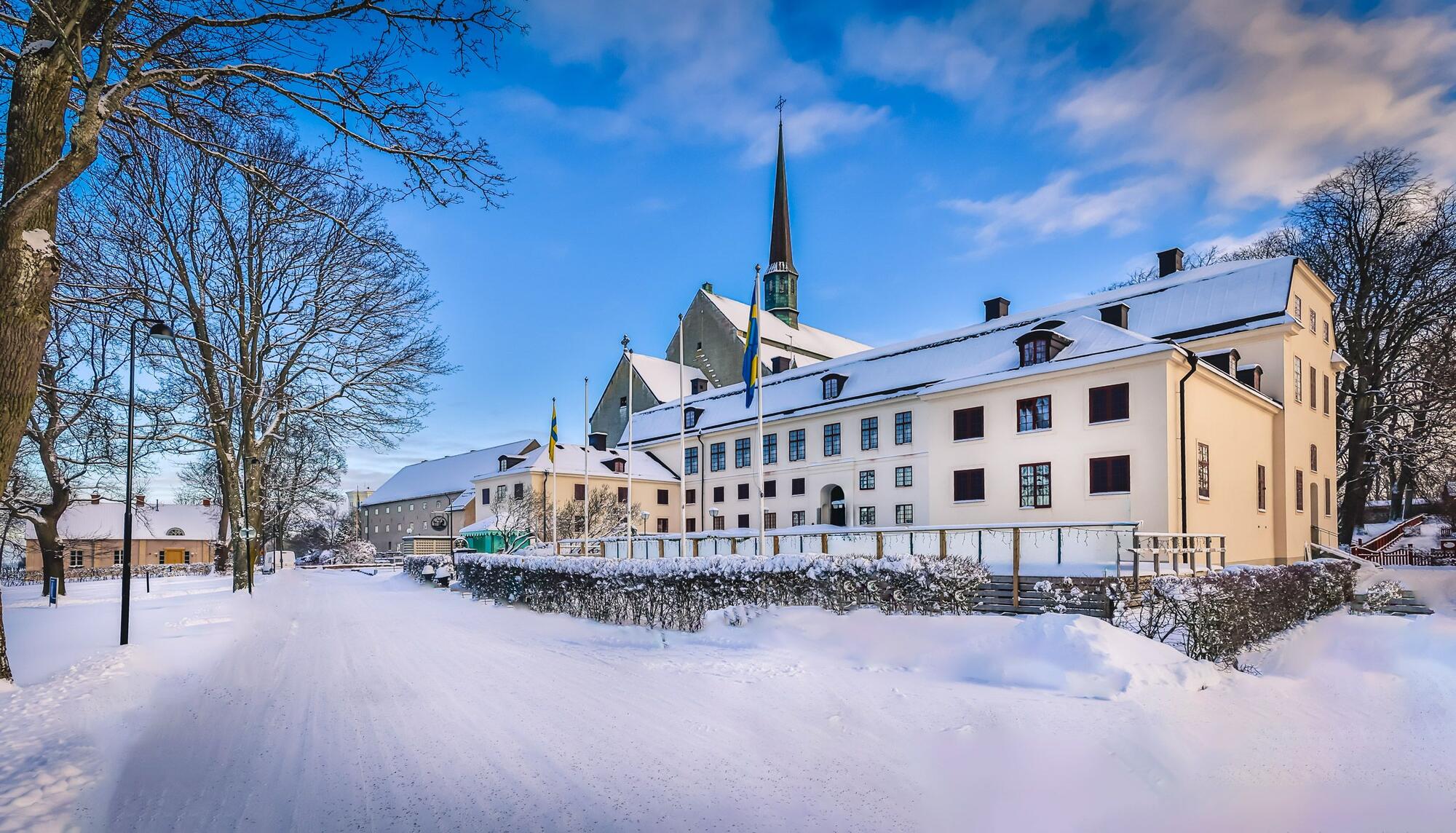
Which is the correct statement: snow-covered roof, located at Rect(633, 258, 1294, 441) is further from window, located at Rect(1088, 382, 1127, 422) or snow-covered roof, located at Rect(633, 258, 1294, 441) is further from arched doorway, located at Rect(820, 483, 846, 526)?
arched doorway, located at Rect(820, 483, 846, 526)

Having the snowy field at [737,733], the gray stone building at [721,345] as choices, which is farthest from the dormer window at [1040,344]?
the gray stone building at [721,345]

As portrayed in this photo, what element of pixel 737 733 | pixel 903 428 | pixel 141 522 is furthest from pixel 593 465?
pixel 737 733

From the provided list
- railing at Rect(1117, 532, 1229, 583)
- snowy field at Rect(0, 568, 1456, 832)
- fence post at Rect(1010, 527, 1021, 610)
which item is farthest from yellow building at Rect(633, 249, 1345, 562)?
snowy field at Rect(0, 568, 1456, 832)

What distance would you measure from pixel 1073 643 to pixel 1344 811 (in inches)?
144

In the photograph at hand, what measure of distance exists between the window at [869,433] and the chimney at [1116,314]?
9.21 metres

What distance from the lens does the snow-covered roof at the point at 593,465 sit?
4253 cm

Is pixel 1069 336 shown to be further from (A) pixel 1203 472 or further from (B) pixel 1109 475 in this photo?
(A) pixel 1203 472

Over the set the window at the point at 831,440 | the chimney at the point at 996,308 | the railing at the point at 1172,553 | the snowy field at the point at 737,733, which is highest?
the chimney at the point at 996,308

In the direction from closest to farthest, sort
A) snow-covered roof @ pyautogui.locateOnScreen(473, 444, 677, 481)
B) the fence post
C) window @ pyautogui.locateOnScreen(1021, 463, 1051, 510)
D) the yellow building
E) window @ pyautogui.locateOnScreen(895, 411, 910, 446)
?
the fence post, the yellow building, window @ pyautogui.locateOnScreen(1021, 463, 1051, 510), window @ pyautogui.locateOnScreen(895, 411, 910, 446), snow-covered roof @ pyautogui.locateOnScreen(473, 444, 677, 481)

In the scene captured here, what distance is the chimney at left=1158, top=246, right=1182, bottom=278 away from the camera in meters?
33.1

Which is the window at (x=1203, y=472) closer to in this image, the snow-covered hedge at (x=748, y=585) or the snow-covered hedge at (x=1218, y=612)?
the snow-covered hedge at (x=1218, y=612)

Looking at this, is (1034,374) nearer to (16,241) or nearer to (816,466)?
(816,466)

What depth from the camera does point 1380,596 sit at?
20.4m

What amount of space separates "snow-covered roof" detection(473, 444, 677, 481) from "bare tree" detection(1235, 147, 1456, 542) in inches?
1266
